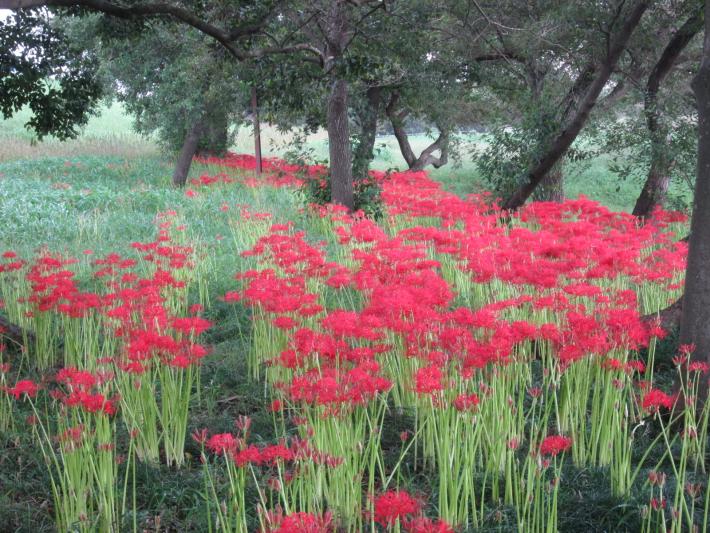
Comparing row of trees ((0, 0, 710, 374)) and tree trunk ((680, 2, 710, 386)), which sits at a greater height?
row of trees ((0, 0, 710, 374))

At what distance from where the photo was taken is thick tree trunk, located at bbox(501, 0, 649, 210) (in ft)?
32.9

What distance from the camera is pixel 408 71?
608 inches

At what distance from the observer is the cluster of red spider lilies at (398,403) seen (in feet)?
9.99

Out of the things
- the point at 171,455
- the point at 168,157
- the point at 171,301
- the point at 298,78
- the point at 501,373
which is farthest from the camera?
the point at 168,157

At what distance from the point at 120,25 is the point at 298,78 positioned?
8.72 feet

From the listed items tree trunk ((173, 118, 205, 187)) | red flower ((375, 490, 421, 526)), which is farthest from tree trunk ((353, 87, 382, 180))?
red flower ((375, 490, 421, 526))

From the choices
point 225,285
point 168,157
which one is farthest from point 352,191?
point 168,157

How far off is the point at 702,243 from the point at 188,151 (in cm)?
1679

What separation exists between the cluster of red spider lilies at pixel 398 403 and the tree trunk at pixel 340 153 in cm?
603

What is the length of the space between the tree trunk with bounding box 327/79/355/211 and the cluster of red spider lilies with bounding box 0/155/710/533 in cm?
603

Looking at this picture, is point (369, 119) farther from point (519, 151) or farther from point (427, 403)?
point (427, 403)

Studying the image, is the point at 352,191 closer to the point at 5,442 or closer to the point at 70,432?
the point at 5,442

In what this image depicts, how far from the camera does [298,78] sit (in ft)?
32.9

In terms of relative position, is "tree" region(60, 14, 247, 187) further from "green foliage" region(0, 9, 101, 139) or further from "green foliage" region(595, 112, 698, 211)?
"green foliage" region(595, 112, 698, 211)
